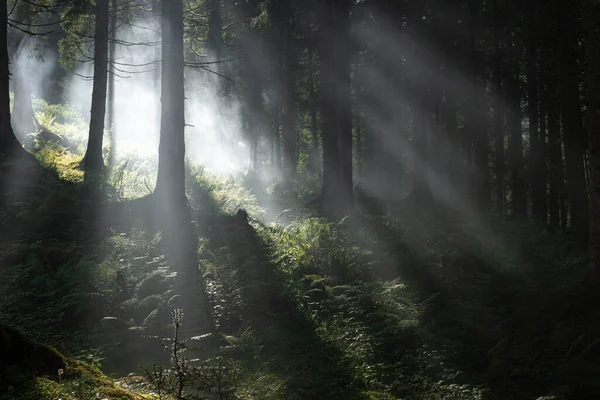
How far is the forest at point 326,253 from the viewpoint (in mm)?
5918

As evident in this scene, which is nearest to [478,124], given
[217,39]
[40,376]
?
[217,39]

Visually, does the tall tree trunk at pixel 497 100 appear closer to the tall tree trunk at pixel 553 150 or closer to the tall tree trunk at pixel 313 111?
the tall tree trunk at pixel 553 150

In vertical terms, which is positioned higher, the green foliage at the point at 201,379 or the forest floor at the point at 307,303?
the forest floor at the point at 307,303

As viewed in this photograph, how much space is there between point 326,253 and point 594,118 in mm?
5244

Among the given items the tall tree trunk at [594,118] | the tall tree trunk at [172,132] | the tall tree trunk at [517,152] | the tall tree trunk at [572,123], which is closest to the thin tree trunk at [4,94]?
the tall tree trunk at [172,132]

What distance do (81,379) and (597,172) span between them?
288 inches

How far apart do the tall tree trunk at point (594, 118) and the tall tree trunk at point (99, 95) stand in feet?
45.8

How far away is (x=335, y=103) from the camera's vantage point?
1625cm

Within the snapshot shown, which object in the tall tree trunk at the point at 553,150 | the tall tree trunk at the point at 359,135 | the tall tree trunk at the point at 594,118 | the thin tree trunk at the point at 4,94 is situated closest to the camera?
the tall tree trunk at the point at 594,118

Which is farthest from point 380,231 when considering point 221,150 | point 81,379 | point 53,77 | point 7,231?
point 53,77

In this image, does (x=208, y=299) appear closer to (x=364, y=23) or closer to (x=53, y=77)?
(x=364, y=23)

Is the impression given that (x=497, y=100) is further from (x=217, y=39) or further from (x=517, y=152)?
(x=217, y=39)

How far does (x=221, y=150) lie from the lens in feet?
141

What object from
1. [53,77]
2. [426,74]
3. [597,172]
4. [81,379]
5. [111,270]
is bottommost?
[81,379]
